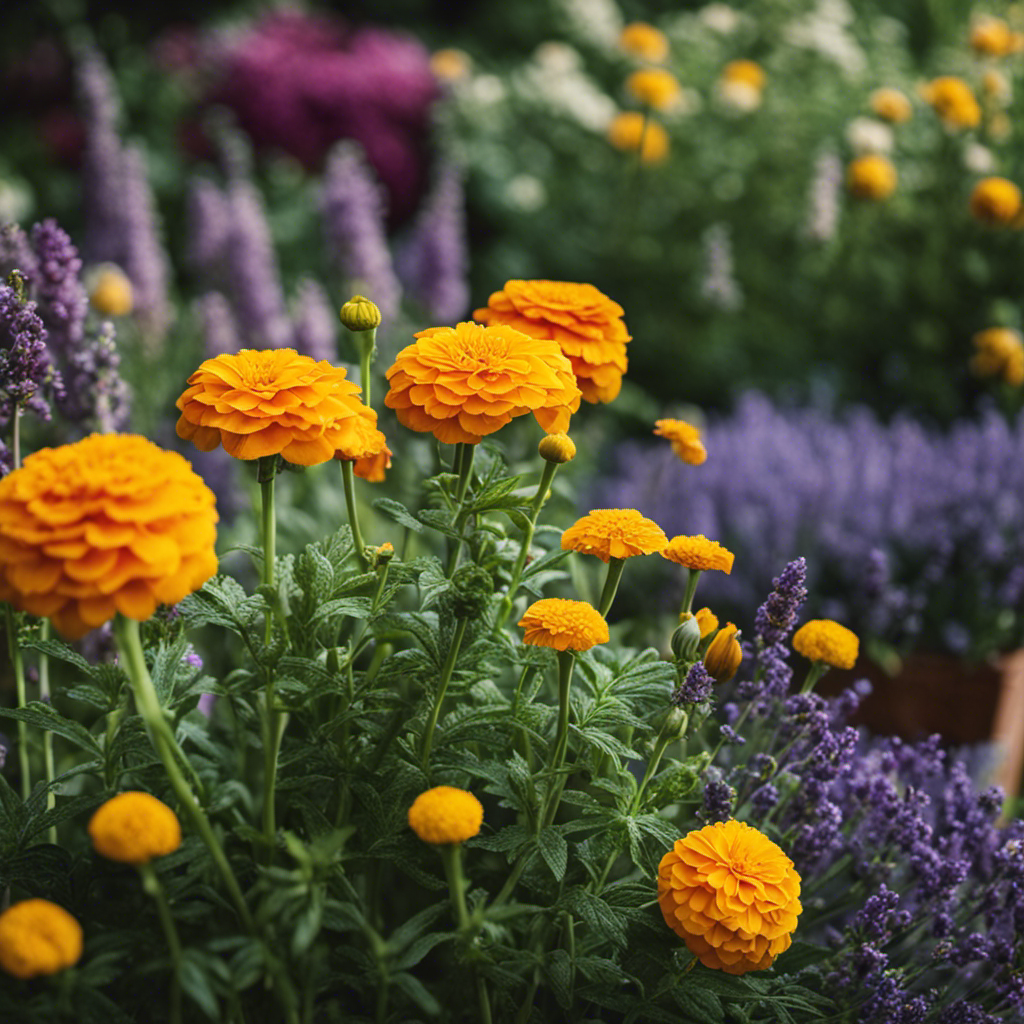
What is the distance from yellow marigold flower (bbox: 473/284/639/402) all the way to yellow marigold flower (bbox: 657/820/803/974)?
450mm

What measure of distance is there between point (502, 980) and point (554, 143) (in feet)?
11.5

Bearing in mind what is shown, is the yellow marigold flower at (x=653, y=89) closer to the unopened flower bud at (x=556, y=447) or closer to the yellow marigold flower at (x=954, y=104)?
the yellow marigold flower at (x=954, y=104)

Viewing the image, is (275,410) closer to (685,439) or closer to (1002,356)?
(685,439)

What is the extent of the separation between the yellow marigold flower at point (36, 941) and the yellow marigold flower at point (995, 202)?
276 cm

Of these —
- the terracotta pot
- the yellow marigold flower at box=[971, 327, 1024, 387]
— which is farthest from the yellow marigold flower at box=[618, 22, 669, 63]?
the terracotta pot

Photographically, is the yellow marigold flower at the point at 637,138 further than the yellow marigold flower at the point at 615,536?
Yes

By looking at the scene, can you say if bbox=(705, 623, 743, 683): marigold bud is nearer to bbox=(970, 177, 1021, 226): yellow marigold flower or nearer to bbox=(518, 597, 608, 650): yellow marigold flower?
bbox=(518, 597, 608, 650): yellow marigold flower

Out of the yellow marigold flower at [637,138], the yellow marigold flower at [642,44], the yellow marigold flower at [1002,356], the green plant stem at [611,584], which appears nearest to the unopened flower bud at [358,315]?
the green plant stem at [611,584]

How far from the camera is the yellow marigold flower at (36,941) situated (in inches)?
24.8

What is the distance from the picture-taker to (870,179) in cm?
275

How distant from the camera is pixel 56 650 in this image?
3.13ft

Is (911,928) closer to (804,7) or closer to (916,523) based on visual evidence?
(916,523)

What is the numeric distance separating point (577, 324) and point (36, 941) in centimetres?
70

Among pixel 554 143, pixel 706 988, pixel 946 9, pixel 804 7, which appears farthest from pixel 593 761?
pixel 946 9
